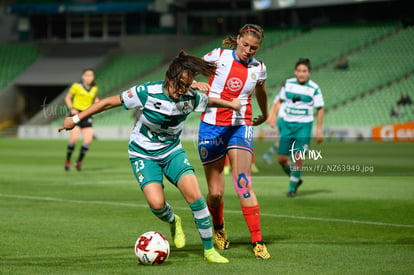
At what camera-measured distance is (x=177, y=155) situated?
8.12 m

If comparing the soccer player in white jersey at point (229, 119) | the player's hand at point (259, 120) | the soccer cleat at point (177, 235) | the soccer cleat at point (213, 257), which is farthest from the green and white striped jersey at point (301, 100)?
the soccer cleat at point (213, 257)

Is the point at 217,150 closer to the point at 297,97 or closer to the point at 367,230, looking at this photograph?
the point at 367,230

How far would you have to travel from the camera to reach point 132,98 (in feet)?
25.6

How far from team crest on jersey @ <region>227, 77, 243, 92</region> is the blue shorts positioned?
43 cm

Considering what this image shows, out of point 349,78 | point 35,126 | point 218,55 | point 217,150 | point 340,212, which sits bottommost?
point 35,126

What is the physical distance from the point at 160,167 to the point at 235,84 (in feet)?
4.53

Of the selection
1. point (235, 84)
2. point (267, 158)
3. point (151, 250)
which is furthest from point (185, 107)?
point (267, 158)

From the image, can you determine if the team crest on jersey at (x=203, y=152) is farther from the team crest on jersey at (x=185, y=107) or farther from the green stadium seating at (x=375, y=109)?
the green stadium seating at (x=375, y=109)

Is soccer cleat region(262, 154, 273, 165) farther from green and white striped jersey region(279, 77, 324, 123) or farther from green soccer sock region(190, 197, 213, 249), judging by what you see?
green soccer sock region(190, 197, 213, 249)

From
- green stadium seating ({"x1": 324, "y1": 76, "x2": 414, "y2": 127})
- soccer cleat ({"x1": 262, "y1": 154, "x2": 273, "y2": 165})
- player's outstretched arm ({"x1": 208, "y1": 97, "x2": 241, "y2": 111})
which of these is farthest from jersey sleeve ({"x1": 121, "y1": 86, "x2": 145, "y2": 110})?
green stadium seating ({"x1": 324, "y1": 76, "x2": 414, "y2": 127})

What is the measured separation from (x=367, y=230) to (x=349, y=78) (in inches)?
1382

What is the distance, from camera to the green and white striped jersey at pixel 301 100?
1429 cm

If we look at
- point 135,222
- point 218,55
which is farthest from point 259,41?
point 135,222

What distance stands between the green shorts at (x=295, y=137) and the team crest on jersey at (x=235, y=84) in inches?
211
